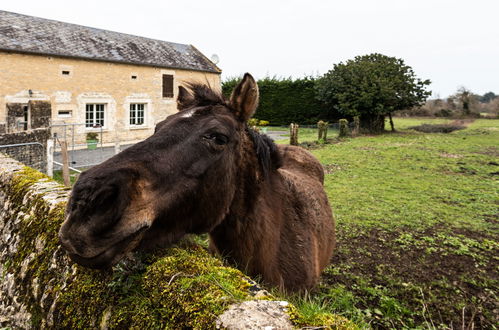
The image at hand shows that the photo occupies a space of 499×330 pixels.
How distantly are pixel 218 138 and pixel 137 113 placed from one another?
818 inches

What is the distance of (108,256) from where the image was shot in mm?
1270

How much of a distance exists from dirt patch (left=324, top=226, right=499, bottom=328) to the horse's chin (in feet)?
9.91

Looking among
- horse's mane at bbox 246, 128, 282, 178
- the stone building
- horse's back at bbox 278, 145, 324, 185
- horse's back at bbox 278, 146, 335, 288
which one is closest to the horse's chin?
horse's mane at bbox 246, 128, 282, 178

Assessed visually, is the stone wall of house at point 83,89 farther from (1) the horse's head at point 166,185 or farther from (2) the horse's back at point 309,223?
(1) the horse's head at point 166,185

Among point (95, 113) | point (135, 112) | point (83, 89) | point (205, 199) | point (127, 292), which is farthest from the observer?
point (135, 112)

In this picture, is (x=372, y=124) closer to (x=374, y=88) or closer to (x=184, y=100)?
(x=374, y=88)

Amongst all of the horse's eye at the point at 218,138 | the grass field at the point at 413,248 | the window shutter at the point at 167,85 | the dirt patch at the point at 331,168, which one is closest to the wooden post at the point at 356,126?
the grass field at the point at 413,248

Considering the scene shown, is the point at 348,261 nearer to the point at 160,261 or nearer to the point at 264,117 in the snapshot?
the point at 160,261

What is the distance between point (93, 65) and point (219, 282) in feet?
66.0

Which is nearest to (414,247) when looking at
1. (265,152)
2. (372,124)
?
(265,152)

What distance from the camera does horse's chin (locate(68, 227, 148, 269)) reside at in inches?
49.1

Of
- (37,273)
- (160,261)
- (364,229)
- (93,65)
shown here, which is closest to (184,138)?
(160,261)

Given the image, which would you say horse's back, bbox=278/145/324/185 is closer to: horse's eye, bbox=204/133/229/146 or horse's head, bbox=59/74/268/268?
horse's head, bbox=59/74/268/268

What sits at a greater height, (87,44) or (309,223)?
(87,44)
